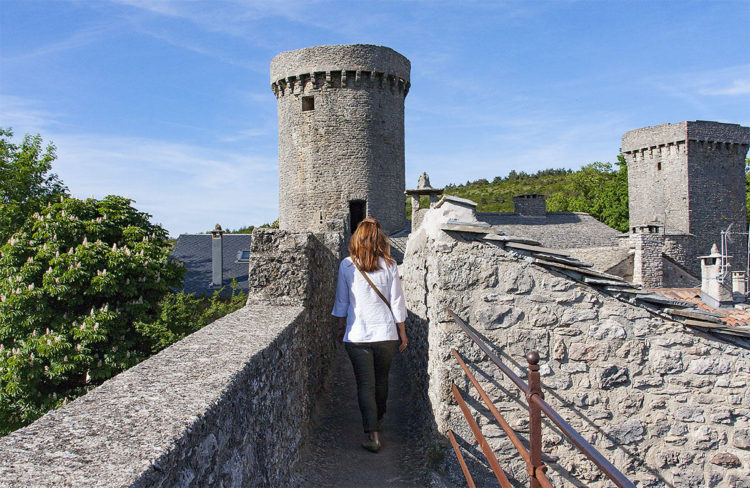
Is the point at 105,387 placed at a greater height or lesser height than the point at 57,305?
greater

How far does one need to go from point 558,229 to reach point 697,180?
1464 cm

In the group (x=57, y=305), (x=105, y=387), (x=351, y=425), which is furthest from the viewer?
(x=57, y=305)

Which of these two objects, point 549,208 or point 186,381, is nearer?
point 186,381

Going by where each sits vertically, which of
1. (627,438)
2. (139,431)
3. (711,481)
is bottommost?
(711,481)

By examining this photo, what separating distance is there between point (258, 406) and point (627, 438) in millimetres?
2765

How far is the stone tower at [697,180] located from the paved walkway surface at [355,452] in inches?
1351

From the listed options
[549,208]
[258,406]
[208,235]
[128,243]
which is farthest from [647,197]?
[258,406]

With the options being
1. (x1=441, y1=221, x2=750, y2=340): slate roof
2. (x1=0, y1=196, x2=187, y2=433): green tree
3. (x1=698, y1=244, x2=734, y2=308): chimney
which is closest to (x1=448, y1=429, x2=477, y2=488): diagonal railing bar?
(x1=441, y1=221, x2=750, y2=340): slate roof

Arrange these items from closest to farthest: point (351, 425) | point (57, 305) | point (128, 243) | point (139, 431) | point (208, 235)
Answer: point (139, 431) < point (351, 425) < point (57, 305) < point (128, 243) < point (208, 235)

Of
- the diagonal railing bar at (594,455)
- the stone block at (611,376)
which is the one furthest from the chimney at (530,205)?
the diagonal railing bar at (594,455)

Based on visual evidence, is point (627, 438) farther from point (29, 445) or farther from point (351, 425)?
point (29, 445)

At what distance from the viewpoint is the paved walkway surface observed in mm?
4121

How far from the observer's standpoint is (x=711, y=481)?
417 centimetres

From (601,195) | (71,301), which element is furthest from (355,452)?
(601,195)
